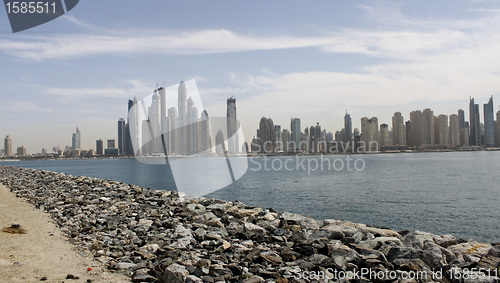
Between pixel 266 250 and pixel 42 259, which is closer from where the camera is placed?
pixel 42 259

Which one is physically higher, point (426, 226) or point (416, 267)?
point (416, 267)

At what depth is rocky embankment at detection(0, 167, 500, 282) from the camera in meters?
7.42

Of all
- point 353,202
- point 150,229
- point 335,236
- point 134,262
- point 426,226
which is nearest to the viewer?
point 134,262

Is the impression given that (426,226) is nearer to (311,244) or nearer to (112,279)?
(311,244)

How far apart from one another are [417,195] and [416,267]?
2888 centimetres

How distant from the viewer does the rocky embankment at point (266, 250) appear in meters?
7.42

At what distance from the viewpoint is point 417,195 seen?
33000 millimetres

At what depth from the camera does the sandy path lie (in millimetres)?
7484

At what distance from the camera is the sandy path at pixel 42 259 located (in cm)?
748

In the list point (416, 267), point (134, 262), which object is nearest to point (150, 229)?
point (134, 262)

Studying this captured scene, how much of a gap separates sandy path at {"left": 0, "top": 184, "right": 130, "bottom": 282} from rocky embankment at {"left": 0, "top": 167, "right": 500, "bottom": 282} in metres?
0.40

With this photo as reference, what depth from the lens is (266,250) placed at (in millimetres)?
9039

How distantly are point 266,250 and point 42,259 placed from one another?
5.97m

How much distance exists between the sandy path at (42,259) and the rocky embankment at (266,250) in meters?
0.40
